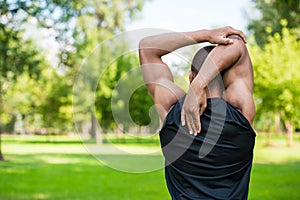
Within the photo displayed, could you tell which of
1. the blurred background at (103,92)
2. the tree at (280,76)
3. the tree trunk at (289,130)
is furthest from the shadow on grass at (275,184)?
the tree trunk at (289,130)

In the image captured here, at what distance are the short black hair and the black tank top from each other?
0.43 ft

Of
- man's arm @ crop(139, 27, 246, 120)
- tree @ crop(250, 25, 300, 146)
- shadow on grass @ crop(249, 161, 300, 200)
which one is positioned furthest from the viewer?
tree @ crop(250, 25, 300, 146)

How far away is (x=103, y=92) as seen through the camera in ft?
17.0

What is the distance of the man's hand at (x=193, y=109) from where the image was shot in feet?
5.35

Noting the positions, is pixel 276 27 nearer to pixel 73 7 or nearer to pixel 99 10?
pixel 99 10

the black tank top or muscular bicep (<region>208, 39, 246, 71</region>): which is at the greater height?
muscular bicep (<region>208, 39, 246, 71</region>)

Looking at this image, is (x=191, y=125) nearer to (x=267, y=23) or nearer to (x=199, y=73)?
(x=199, y=73)

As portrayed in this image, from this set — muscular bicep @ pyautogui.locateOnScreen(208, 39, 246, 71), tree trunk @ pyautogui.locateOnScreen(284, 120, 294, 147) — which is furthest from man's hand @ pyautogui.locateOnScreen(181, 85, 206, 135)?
tree trunk @ pyautogui.locateOnScreen(284, 120, 294, 147)

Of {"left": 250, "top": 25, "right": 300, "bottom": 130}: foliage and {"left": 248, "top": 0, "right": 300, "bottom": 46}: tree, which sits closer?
{"left": 248, "top": 0, "right": 300, "bottom": 46}: tree

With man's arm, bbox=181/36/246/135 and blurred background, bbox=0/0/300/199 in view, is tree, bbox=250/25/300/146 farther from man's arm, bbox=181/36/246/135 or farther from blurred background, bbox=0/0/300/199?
man's arm, bbox=181/36/246/135

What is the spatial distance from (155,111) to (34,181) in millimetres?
12727

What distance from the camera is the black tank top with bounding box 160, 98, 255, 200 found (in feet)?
5.45

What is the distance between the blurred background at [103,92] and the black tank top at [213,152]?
0.55 ft

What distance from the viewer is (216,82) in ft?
5.56
